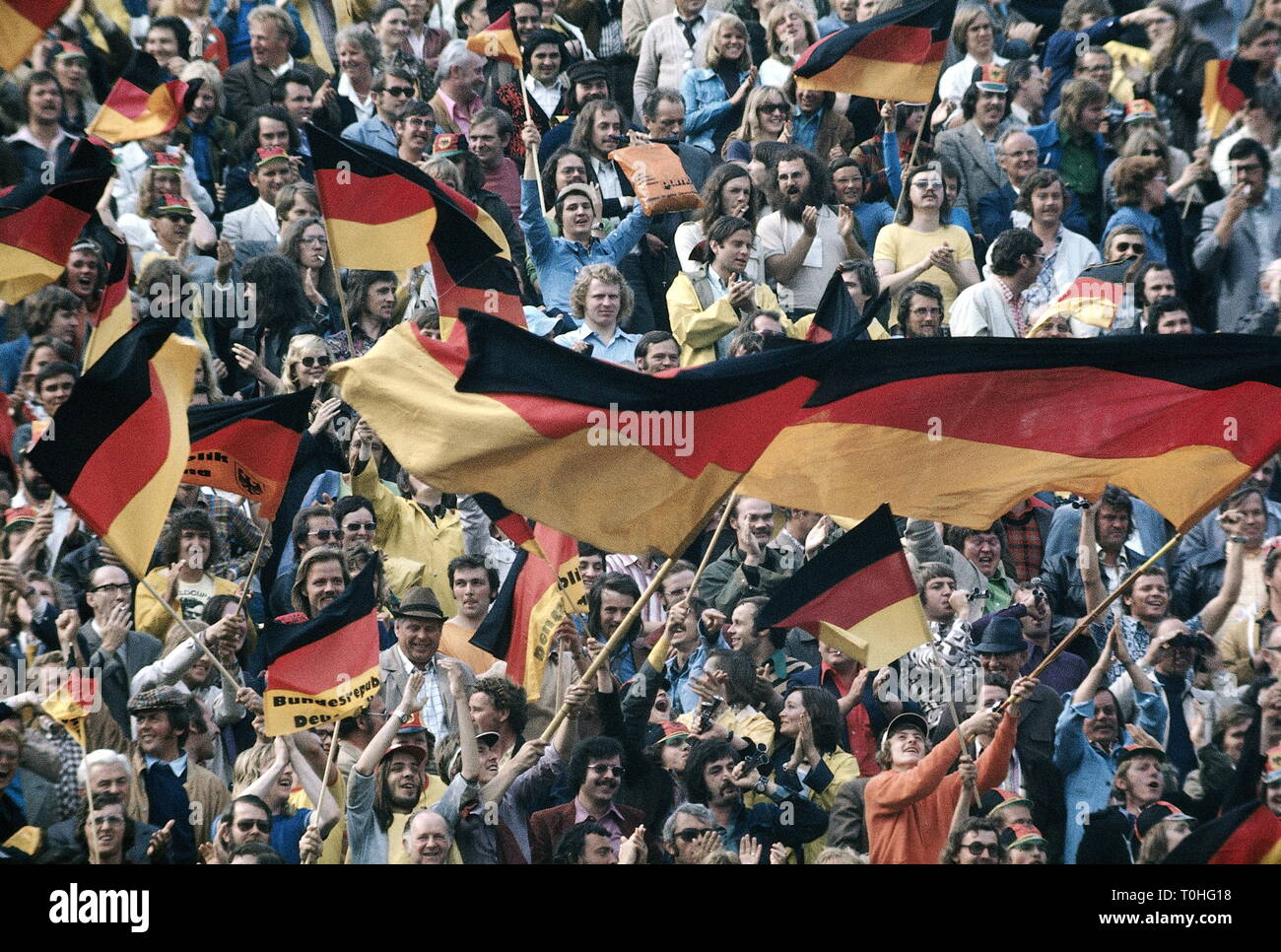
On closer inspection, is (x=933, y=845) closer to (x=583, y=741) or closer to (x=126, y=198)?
(x=583, y=741)

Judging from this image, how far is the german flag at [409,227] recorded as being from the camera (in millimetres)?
13773

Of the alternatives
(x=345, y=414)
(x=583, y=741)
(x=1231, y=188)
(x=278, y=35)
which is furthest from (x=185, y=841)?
(x=1231, y=188)

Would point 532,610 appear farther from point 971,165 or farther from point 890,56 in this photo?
point 971,165

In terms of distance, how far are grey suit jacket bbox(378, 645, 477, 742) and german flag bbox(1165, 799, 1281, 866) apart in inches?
122

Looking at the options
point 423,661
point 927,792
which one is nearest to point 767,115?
point 423,661

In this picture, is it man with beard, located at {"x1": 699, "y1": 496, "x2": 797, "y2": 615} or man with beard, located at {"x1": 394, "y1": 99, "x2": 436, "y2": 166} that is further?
man with beard, located at {"x1": 394, "y1": 99, "x2": 436, "y2": 166}

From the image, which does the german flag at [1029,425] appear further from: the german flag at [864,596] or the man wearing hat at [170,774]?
the man wearing hat at [170,774]

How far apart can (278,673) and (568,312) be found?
3980 mm

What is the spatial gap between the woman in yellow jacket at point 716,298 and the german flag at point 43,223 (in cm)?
301

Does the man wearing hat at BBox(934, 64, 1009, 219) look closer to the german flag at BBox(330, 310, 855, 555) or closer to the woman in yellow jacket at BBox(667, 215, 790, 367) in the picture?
the woman in yellow jacket at BBox(667, 215, 790, 367)

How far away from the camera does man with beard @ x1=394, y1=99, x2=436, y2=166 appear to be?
51.4 ft

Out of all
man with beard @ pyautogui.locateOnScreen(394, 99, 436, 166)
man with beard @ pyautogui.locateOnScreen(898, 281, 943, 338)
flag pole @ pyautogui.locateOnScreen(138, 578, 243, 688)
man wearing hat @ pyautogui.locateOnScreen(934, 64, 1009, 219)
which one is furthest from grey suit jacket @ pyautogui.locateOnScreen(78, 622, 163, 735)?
man wearing hat @ pyautogui.locateOnScreen(934, 64, 1009, 219)

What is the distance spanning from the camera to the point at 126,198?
15.5 m
